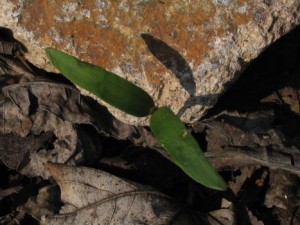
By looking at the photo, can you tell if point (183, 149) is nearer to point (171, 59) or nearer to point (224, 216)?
point (171, 59)

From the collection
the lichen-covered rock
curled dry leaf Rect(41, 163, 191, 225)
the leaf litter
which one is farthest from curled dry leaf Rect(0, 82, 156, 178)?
the lichen-covered rock

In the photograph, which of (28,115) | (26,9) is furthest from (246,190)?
(26,9)

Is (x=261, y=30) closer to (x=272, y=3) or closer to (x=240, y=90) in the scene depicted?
(x=272, y=3)

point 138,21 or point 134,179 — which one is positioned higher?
point 138,21

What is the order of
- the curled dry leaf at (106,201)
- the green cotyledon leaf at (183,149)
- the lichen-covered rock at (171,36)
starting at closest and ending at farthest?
the green cotyledon leaf at (183,149) → the lichen-covered rock at (171,36) → the curled dry leaf at (106,201)

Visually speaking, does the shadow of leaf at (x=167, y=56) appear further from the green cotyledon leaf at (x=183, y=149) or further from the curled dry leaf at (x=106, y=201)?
the curled dry leaf at (x=106, y=201)

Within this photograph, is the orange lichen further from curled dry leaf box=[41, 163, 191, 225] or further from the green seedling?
curled dry leaf box=[41, 163, 191, 225]

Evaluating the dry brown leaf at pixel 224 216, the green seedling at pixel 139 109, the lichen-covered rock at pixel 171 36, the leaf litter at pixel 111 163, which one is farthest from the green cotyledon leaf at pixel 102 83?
the dry brown leaf at pixel 224 216
